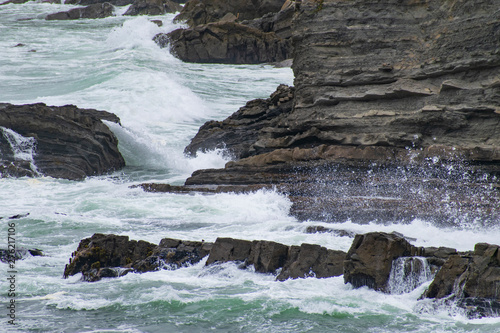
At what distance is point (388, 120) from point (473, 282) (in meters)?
7.60

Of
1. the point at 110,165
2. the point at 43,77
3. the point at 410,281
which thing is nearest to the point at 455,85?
the point at 410,281

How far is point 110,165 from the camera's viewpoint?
787 inches

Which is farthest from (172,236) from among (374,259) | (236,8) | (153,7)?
(153,7)

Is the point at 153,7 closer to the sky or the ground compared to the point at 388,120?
closer to the sky

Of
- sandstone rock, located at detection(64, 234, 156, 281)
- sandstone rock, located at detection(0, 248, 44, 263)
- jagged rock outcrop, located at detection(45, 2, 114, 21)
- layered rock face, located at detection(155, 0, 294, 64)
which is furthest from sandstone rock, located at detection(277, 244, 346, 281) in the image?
jagged rock outcrop, located at detection(45, 2, 114, 21)

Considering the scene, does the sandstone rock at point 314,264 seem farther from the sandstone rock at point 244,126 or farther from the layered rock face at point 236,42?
the layered rock face at point 236,42

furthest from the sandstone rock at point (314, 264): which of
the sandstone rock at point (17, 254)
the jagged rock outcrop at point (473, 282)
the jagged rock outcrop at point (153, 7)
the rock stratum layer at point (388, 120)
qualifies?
the jagged rock outcrop at point (153, 7)

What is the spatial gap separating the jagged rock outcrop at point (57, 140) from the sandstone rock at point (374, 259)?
1169 centimetres

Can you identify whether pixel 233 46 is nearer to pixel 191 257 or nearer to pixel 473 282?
pixel 191 257

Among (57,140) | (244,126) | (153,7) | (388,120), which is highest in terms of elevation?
(153,7)

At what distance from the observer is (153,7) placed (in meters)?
53.4

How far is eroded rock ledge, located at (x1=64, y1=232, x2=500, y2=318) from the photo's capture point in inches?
292

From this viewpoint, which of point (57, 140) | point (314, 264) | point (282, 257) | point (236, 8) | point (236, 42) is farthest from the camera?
Answer: point (236, 8)

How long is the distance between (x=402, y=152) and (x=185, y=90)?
18.0m
